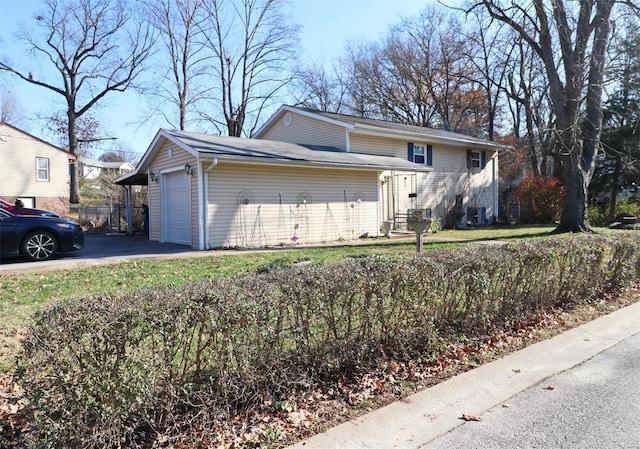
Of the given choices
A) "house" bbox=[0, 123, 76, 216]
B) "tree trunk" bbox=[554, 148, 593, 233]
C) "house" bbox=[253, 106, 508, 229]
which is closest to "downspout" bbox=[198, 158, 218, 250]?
"house" bbox=[253, 106, 508, 229]

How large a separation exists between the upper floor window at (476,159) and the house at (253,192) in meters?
7.48

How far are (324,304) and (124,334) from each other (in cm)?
144

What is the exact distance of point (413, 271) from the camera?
371 cm

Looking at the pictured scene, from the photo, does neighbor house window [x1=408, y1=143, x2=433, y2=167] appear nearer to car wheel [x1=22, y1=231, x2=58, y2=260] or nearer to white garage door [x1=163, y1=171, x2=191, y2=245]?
white garage door [x1=163, y1=171, x2=191, y2=245]

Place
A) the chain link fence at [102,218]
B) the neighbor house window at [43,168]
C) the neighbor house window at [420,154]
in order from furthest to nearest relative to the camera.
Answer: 1. the neighbor house window at [43,168]
2. the chain link fence at [102,218]
3. the neighbor house window at [420,154]

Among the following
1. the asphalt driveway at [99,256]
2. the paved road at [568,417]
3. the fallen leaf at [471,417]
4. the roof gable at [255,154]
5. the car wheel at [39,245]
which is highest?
the roof gable at [255,154]

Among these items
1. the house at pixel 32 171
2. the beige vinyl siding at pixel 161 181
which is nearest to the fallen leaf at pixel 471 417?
the beige vinyl siding at pixel 161 181

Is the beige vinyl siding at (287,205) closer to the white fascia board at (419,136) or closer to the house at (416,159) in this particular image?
the house at (416,159)

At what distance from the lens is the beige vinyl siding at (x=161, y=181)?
12.1 meters

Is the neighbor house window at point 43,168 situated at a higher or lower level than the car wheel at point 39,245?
higher

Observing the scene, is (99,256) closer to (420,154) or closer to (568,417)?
(568,417)

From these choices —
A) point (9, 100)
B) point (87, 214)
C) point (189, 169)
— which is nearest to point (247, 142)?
point (189, 169)

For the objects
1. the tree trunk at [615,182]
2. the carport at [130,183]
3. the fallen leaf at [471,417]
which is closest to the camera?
the fallen leaf at [471,417]

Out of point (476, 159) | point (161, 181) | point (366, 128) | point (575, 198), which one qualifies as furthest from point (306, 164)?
point (476, 159)
